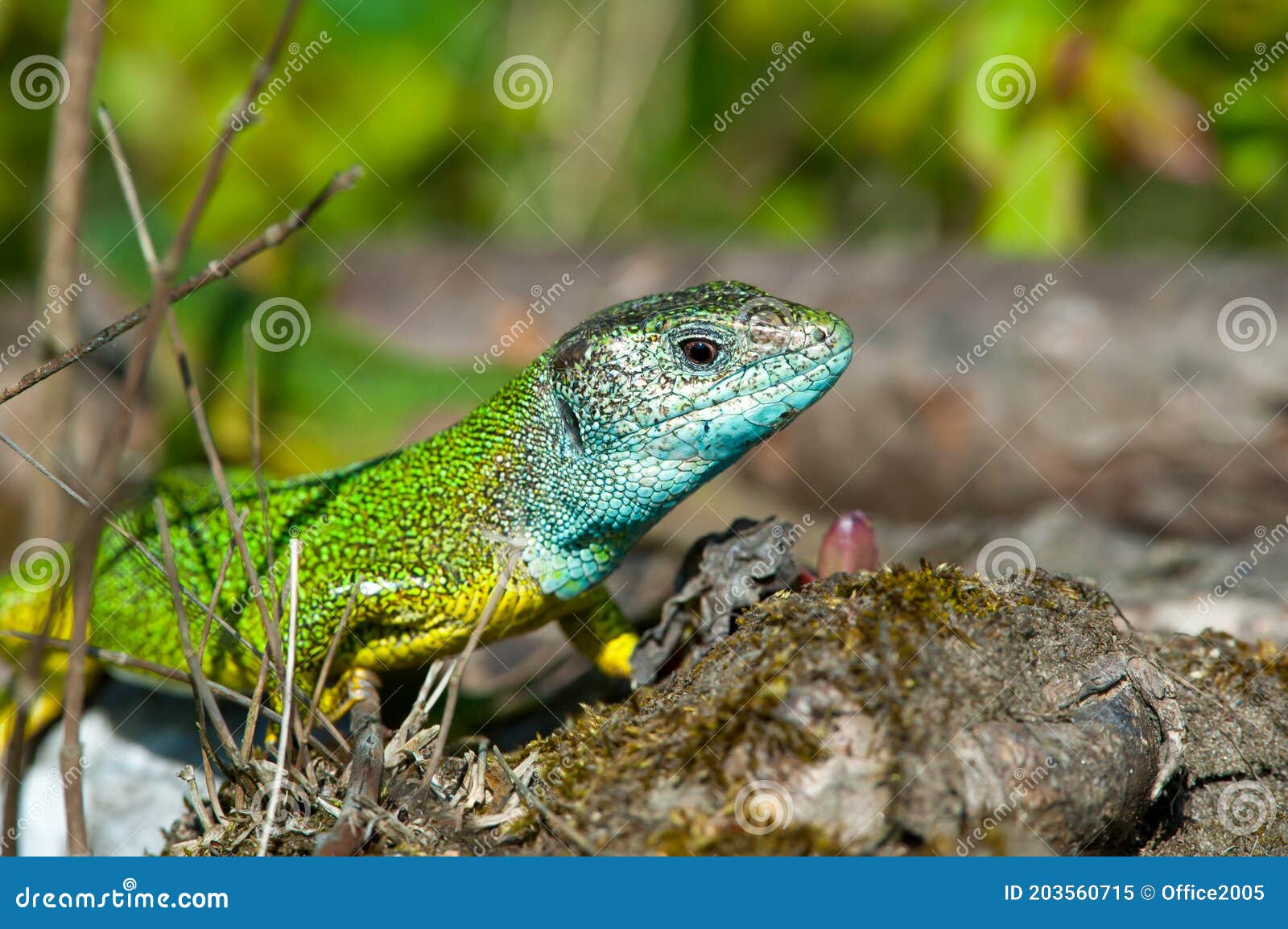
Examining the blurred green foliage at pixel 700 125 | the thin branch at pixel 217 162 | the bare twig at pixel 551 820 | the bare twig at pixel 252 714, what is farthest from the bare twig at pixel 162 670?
the blurred green foliage at pixel 700 125

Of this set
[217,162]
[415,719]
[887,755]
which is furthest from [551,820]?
[217,162]

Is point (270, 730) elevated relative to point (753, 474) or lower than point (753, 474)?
lower

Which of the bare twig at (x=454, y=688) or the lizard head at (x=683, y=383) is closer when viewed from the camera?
the bare twig at (x=454, y=688)

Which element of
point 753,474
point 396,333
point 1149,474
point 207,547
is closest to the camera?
point 207,547

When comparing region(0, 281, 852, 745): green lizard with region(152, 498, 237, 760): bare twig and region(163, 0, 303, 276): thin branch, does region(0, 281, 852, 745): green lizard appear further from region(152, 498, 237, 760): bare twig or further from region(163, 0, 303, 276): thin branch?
region(163, 0, 303, 276): thin branch

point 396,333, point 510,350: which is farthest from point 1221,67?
point 396,333

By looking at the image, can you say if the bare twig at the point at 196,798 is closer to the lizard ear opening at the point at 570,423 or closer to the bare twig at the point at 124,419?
the bare twig at the point at 124,419

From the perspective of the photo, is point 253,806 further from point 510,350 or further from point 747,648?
point 510,350
